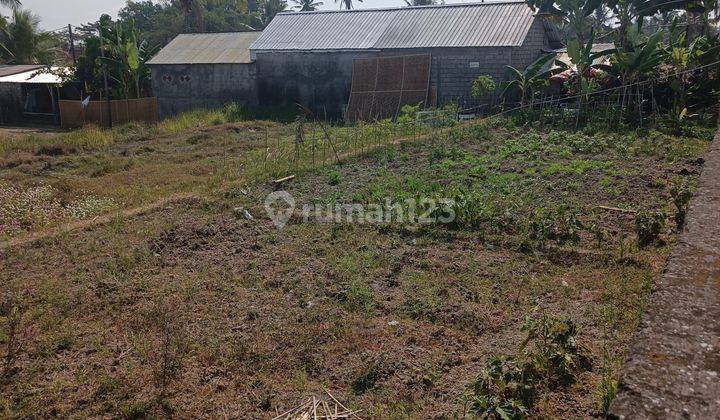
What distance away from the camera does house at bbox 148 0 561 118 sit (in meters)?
18.7

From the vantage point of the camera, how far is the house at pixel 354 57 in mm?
18672

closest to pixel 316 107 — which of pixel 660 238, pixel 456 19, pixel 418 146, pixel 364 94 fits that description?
pixel 364 94

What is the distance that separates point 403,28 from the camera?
20688mm

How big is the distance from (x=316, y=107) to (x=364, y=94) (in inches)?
88.4

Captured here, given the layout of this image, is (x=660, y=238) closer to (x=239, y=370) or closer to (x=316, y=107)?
(x=239, y=370)

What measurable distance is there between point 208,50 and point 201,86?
1692 millimetres

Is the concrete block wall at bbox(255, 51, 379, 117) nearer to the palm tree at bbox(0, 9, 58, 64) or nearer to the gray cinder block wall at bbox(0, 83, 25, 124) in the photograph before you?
the gray cinder block wall at bbox(0, 83, 25, 124)

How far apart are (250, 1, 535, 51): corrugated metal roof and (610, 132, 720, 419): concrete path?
15.1 metres

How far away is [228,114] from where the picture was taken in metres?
20.1

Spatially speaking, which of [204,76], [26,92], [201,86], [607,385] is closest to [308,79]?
[204,76]

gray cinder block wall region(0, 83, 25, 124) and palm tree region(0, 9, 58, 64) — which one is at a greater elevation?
palm tree region(0, 9, 58, 64)

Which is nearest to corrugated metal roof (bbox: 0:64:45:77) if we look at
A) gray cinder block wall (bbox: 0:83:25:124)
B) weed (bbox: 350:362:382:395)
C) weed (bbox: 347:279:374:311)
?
gray cinder block wall (bbox: 0:83:25:124)

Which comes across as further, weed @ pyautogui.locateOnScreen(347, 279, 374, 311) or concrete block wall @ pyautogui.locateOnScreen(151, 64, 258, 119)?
concrete block wall @ pyautogui.locateOnScreen(151, 64, 258, 119)

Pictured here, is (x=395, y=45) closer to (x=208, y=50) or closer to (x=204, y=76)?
(x=204, y=76)
